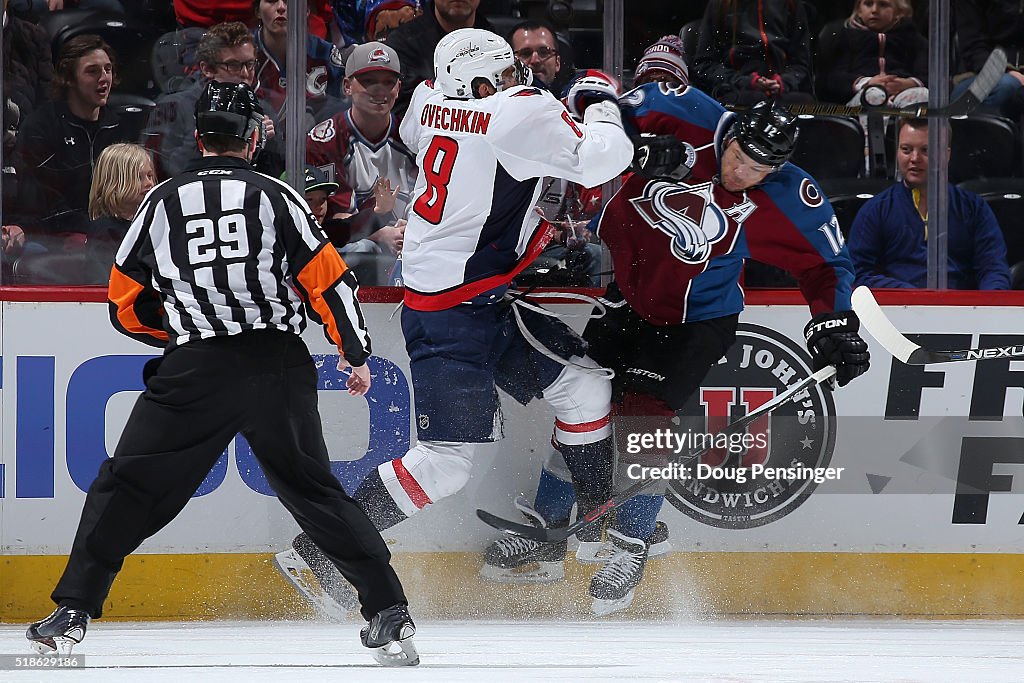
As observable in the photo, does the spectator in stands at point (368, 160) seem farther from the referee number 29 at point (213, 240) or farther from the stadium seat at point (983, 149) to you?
the stadium seat at point (983, 149)

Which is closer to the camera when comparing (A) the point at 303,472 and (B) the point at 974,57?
(A) the point at 303,472

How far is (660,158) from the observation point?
316 cm

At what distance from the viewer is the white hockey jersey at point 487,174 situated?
300 cm

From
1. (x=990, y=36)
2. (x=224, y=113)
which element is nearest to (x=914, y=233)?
(x=990, y=36)

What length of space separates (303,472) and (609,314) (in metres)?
1.12

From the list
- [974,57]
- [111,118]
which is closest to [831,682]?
[974,57]

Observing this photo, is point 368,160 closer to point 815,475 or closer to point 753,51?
point 753,51

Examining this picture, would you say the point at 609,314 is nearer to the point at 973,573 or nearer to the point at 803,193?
the point at 803,193

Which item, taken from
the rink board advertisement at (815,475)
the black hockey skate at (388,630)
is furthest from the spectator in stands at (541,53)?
the black hockey skate at (388,630)

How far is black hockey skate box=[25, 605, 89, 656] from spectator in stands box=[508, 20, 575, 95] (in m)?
1.78

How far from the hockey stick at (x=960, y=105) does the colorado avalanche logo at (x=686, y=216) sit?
0.39 meters

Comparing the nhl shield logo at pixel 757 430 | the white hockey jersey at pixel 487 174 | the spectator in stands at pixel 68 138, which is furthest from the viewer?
the nhl shield logo at pixel 757 430

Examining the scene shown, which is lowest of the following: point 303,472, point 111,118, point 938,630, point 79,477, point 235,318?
point 938,630

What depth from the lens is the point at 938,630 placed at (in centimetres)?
329
